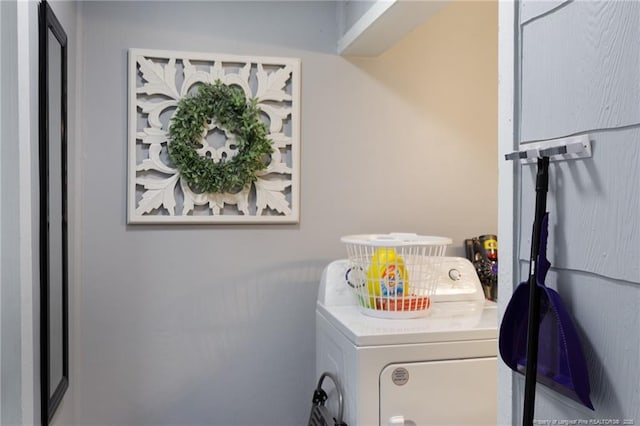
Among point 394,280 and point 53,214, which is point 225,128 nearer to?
point 53,214

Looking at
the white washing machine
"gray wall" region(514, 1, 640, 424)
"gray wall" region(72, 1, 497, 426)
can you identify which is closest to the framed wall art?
"gray wall" region(72, 1, 497, 426)

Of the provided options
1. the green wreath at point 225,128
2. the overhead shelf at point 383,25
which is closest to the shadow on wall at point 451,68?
the overhead shelf at point 383,25

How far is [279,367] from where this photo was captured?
223 centimetres

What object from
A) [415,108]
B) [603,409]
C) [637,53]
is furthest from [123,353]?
[637,53]

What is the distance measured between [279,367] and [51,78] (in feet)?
4.52

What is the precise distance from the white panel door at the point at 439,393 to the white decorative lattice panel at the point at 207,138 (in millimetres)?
845

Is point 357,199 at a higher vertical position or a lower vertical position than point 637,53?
lower

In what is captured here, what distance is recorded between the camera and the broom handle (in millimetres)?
848

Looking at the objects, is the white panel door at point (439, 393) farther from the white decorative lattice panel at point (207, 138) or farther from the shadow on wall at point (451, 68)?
the shadow on wall at point (451, 68)

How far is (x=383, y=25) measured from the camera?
1.88 metres

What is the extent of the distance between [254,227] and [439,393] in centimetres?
98

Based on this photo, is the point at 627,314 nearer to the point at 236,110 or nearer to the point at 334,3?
the point at 236,110

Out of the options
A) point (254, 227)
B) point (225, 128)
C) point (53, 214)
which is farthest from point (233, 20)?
point (53, 214)

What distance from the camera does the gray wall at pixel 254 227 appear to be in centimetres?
204
